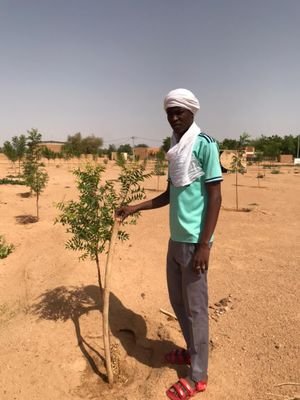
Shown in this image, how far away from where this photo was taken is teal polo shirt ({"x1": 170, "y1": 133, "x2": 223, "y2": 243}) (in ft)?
8.01

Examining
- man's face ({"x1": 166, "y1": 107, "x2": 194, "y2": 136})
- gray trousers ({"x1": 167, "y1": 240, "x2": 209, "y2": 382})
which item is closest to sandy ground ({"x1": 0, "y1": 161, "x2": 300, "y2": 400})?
gray trousers ({"x1": 167, "y1": 240, "x2": 209, "y2": 382})

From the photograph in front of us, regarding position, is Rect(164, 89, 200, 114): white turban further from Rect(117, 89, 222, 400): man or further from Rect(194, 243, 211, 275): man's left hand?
Rect(194, 243, 211, 275): man's left hand

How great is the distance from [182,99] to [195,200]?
2.25 feet

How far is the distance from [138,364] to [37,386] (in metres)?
0.86

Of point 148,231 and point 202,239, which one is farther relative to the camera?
point 148,231

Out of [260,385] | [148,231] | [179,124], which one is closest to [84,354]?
[260,385]

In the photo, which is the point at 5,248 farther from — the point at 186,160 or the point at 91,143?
the point at 91,143

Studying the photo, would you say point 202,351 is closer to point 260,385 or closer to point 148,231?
point 260,385

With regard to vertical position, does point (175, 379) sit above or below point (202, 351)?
below

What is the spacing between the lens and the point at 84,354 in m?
3.38

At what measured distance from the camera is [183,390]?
107 inches

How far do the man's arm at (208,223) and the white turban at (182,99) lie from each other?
1.81 feet

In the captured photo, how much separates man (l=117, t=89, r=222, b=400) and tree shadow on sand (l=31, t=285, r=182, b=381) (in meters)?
0.36

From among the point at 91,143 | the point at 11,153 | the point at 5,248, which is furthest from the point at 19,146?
the point at 91,143
